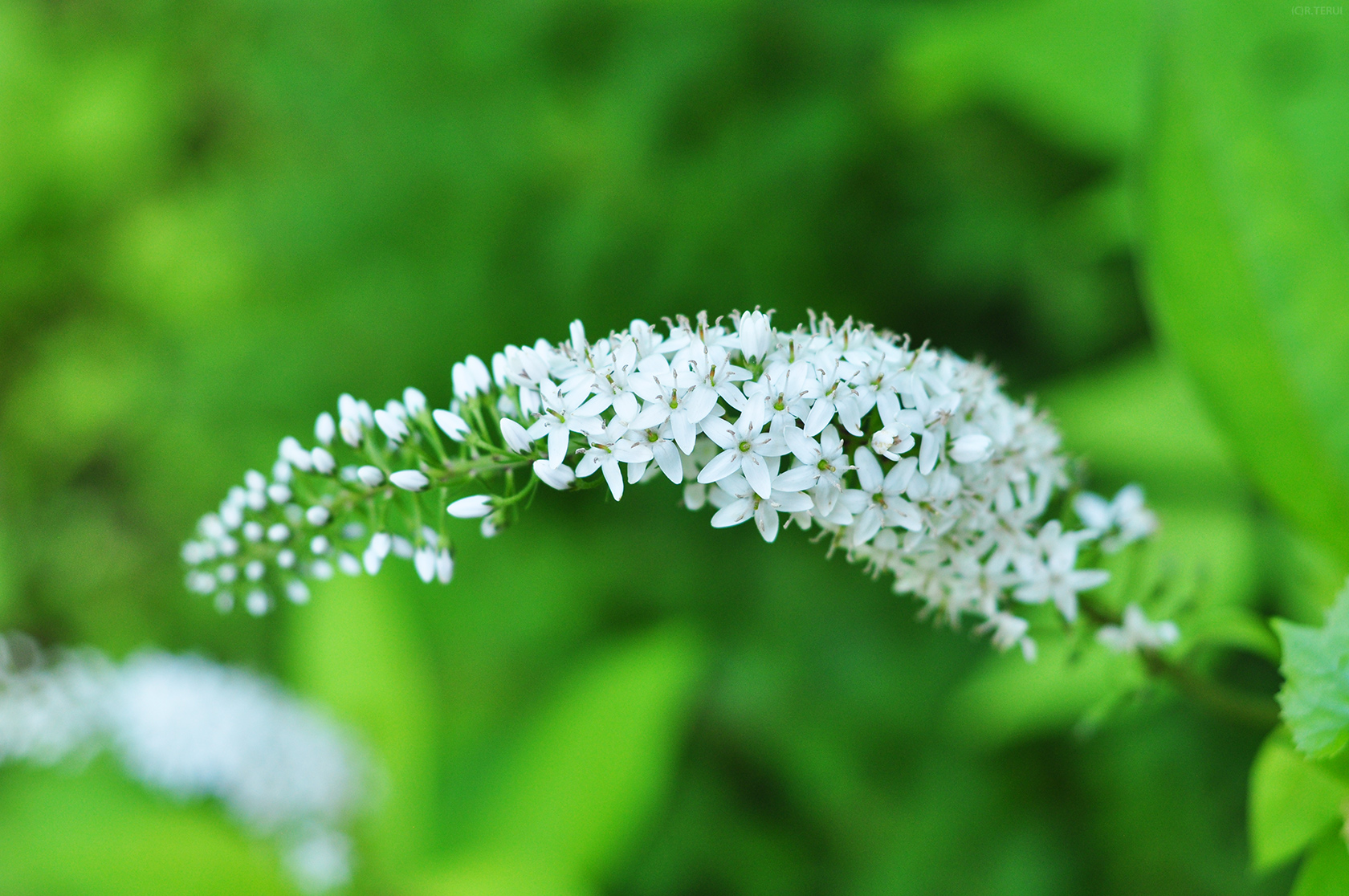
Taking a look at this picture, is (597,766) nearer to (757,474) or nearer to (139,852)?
(139,852)

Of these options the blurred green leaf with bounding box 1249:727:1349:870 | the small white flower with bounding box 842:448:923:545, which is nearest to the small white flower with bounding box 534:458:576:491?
the small white flower with bounding box 842:448:923:545

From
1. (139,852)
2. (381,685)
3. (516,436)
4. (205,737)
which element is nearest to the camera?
(516,436)

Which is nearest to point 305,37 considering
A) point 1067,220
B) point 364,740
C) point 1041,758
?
point 364,740

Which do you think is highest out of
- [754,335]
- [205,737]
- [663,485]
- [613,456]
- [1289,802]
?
[663,485]

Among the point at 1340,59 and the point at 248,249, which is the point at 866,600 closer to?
the point at 1340,59

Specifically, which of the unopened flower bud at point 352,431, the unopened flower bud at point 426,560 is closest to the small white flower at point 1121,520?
the unopened flower bud at point 426,560

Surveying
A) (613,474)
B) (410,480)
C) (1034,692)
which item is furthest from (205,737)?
(613,474)

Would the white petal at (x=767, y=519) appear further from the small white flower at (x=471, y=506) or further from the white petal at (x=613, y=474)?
the small white flower at (x=471, y=506)
